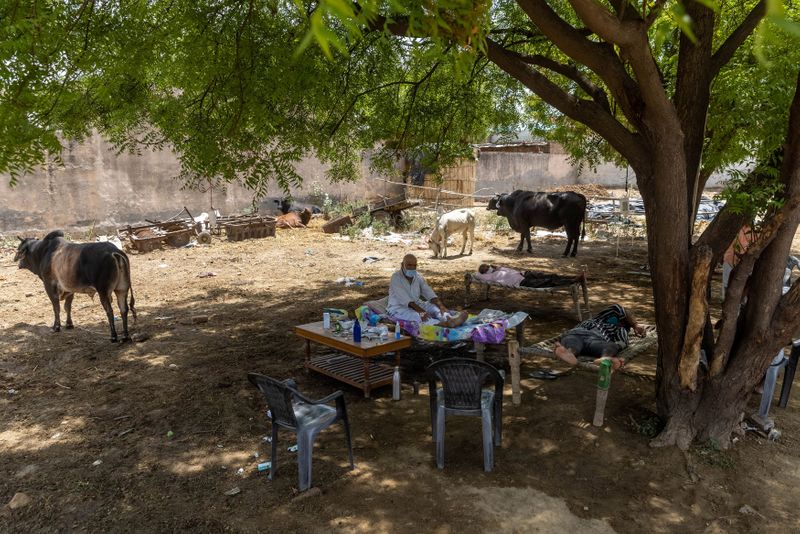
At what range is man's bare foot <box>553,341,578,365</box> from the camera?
5.64 metres

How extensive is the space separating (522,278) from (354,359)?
3375 mm

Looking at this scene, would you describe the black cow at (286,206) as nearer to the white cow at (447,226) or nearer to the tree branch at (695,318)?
the white cow at (447,226)

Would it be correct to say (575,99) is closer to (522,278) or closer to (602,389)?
(602,389)

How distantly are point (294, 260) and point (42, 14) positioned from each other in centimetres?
997

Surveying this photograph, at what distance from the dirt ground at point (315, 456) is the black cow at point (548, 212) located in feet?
21.1

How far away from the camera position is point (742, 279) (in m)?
4.77

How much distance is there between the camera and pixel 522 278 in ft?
30.4

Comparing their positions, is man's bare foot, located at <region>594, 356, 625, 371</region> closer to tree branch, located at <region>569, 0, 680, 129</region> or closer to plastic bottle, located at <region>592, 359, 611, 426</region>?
plastic bottle, located at <region>592, 359, 611, 426</region>

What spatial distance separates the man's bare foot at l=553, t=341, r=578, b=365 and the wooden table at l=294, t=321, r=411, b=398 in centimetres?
163

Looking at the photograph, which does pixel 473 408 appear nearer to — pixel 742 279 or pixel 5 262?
pixel 742 279

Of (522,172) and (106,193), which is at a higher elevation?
(522,172)

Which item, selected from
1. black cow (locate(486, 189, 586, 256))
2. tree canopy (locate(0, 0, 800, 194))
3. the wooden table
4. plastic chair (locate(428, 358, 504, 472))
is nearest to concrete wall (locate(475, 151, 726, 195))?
black cow (locate(486, 189, 586, 256))

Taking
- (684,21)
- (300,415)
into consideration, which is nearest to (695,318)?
(300,415)

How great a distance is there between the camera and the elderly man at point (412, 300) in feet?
23.6
